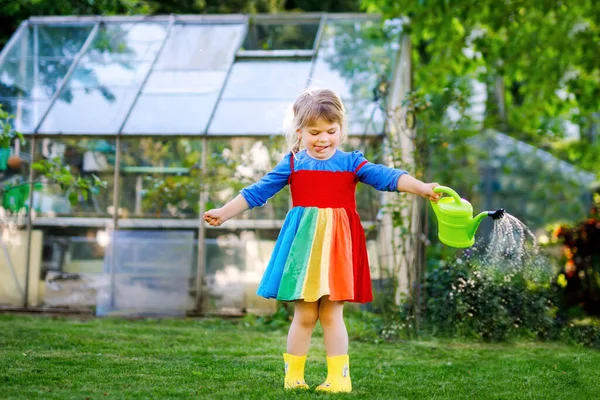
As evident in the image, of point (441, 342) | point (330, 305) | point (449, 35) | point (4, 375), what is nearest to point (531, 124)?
point (449, 35)

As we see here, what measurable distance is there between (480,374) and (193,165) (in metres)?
3.92

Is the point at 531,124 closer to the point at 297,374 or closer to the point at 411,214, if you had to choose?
the point at 411,214

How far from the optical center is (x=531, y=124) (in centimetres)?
1052

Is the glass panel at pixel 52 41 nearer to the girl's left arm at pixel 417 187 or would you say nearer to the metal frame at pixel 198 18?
the metal frame at pixel 198 18

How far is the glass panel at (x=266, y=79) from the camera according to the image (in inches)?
292

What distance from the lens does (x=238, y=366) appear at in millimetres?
3811

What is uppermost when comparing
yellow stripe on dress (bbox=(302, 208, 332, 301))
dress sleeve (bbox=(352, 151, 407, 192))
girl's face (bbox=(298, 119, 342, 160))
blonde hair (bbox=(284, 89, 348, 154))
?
blonde hair (bbox=(284, 89, 348, 154))

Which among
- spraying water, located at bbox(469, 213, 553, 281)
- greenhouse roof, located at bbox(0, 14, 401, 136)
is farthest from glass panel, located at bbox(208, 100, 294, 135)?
spraying water, located at bbox(469, 213, 553, 281)

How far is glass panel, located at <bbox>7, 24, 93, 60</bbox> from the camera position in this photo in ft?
26.3

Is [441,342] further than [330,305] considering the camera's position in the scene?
Yes

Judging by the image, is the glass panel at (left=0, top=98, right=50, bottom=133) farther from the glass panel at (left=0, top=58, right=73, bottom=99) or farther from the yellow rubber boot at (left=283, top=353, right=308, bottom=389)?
the yellow rubber boot at (left=283, top=353, right=308, bottom=389)

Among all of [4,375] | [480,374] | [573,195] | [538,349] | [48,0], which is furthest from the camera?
[573,195]

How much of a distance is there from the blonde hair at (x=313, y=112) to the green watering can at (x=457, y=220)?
526mm

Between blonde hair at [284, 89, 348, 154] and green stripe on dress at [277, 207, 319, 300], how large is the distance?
0.38 meters
